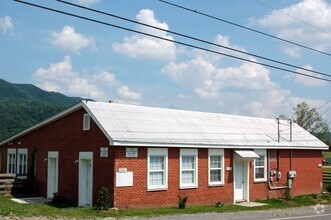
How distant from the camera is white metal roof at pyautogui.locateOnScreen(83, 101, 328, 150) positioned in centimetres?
1983

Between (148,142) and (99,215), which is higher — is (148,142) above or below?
above

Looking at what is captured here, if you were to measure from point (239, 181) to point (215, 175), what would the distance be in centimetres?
197

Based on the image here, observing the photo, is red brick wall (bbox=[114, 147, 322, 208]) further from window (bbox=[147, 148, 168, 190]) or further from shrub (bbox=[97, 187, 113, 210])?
shrub (bbox=[97, 187, 113, 210])

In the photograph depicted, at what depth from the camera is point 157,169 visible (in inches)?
794

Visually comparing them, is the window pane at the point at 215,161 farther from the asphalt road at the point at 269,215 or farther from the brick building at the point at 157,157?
the asphalt road at the point at 269,215

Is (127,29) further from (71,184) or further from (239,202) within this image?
(239,202)

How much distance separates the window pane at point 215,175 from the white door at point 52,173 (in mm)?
7768

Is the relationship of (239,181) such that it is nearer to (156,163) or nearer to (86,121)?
(156,163)

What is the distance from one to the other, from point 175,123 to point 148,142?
4033mm

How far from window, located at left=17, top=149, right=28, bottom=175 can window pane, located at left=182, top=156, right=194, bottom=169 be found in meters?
10.3

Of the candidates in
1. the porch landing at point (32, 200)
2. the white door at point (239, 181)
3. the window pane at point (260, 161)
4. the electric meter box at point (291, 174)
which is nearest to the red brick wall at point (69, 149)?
the porch landing at point (32, 200)

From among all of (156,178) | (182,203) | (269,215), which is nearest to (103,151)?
(156,178)

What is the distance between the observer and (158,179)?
20.2 m

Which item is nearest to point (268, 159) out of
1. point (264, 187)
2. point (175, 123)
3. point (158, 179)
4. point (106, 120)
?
point (264, 187)
